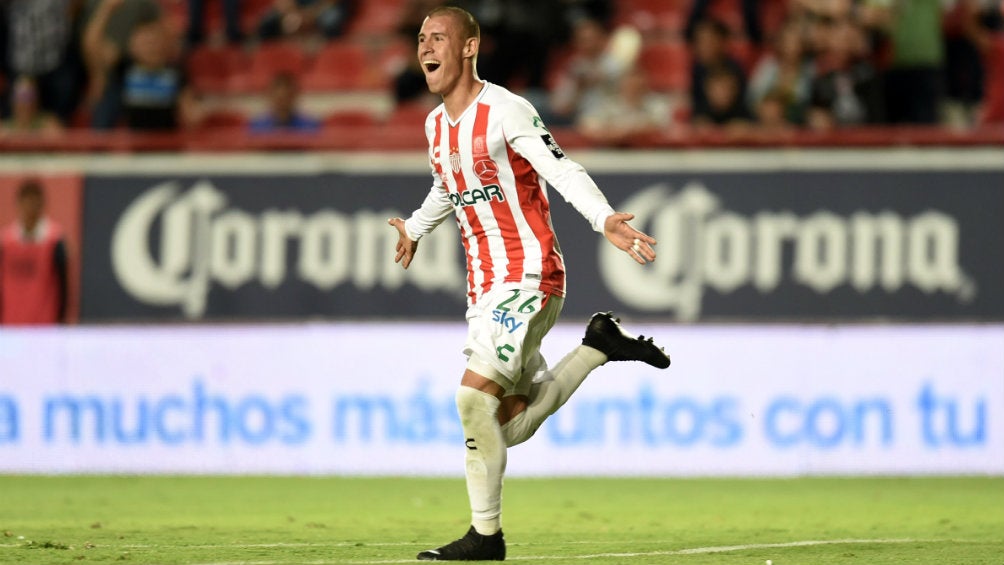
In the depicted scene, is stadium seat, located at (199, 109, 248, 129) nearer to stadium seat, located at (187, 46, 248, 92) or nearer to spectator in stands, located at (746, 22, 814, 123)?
stadium seat, located at (187, 46, 248, 92)

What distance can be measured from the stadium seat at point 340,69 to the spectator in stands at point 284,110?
1236 mm

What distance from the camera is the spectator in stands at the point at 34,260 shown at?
15156 mm

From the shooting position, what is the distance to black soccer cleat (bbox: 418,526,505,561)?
6980 millimetres

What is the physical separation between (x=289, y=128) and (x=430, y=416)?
4149 millimetres

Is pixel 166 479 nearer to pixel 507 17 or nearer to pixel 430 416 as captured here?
pixel 430 416

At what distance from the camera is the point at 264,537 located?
8.48 metres

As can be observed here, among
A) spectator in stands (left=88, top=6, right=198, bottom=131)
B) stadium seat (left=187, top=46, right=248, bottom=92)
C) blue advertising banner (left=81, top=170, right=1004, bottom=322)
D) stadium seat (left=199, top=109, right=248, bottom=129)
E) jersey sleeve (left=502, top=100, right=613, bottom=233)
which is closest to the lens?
jersey sleeve (left=502, top=100, right=613, bottom=233)

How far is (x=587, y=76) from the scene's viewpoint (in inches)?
616

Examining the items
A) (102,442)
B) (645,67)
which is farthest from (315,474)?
(645,67)

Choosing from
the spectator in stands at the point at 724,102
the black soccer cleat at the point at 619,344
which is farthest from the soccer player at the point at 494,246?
the spectator in stands at the point at 724,102

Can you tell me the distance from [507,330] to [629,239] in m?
0.81

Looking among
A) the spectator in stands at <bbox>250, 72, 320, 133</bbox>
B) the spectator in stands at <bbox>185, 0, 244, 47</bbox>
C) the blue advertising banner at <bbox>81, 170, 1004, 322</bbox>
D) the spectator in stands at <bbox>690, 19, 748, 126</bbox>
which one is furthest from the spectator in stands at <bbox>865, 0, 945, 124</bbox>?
the spectator in stands at <bbox>185, 0, 244, 47</bbox>

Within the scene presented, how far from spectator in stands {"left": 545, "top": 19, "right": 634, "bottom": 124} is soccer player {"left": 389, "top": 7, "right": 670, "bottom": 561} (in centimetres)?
809

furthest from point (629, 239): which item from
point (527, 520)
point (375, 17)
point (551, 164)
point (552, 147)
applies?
point (375, 17)
